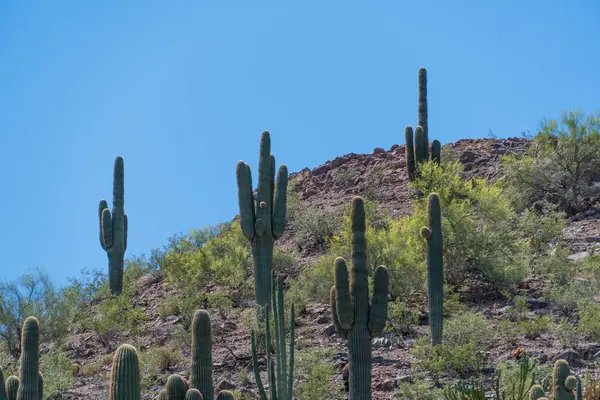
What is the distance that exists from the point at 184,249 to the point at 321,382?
564 inches

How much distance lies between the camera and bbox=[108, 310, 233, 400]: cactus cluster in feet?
31.3

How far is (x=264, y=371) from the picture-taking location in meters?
18.6

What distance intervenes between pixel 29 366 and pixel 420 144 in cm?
1820

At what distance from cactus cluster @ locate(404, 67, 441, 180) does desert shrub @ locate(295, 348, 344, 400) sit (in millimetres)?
12385

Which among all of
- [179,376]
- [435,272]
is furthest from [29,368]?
[435,272]

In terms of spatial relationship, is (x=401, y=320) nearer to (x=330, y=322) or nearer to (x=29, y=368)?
(x=330, y=322)

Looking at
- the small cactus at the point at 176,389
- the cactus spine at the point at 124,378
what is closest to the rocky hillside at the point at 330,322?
the small cactus at the point at 176,389

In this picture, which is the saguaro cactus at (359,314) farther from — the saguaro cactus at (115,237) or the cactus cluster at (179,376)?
the saguaro cactus at (115,237)

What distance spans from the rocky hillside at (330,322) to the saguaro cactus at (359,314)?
5.74 ft

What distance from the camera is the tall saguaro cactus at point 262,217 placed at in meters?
20.8

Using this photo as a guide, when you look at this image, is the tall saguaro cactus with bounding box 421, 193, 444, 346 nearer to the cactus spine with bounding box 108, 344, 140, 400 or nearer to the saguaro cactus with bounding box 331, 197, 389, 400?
the saguaro cactus with bounding box 331, 197, 389, 400

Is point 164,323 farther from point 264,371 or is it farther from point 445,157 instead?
point 445,157

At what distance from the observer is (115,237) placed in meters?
26.4

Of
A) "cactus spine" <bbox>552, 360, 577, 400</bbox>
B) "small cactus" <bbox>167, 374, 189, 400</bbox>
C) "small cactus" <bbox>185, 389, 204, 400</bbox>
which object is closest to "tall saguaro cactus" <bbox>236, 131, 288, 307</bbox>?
"small cactus" <bbox>167, 374, 189, 400</bbox>
